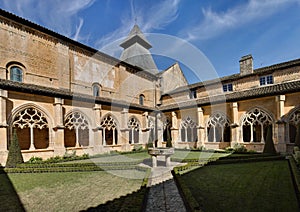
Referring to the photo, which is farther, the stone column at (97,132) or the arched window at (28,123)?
the stone column at (97,132)

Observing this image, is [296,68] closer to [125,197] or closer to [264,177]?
[264,177]

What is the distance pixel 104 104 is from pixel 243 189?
43.4 ft

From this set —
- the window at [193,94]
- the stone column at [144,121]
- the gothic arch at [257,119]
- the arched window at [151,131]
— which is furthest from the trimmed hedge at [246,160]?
the window at [193,94]

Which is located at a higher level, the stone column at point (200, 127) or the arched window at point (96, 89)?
the arched window at point (96, 89)

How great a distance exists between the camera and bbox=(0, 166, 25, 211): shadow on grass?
478 centimetres

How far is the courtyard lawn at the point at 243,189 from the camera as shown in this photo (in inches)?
175

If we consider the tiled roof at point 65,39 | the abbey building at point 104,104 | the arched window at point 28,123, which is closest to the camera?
the arched window at point 28,123

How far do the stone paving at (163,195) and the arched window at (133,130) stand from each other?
1140 centimetres

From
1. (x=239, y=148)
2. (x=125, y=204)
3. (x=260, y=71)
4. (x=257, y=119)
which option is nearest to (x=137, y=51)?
(x=260, y=71)

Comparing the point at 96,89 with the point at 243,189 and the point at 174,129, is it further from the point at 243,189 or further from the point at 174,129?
the point at 243,189

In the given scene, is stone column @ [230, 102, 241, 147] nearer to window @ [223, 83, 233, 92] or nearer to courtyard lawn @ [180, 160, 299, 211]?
window @ [223, 83, 233, 92]

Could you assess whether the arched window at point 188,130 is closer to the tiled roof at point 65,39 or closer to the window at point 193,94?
the window at point 193,94

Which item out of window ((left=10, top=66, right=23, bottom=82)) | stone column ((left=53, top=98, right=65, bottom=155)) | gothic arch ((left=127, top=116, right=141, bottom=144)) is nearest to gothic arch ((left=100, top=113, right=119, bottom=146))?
gothic arch ((left=127, top=116, right=141, bottom=144))

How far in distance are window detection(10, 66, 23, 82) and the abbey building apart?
2.5 inches
